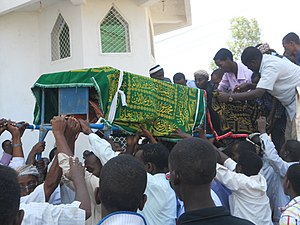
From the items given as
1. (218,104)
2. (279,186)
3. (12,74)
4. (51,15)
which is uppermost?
(51,15)

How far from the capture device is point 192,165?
2.24 m

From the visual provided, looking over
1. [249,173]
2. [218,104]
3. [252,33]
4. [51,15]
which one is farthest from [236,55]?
[249,173]

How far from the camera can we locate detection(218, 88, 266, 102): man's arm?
535 cm

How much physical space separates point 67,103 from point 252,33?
24.2 metres

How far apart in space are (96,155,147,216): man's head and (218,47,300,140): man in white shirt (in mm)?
3297

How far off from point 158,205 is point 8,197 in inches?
69.8


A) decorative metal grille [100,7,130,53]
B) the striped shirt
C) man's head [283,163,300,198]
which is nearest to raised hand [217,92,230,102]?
man's head [283,163,300,198]

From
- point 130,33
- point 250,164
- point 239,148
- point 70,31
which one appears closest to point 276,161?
point 239,148

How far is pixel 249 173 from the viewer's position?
12.0 feet

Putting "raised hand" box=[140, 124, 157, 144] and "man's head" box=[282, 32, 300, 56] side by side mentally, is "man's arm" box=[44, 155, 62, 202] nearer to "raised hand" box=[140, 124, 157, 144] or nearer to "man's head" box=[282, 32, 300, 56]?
"raised hand" box=[140, 124, 157, 144]

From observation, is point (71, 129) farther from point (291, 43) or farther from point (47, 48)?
point (47, 48)

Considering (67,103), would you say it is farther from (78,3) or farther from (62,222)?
(78,3)

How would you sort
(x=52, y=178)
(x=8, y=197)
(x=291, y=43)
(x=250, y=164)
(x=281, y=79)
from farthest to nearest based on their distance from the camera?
(x=291, y=43) → (x=281, y=79) → (x=250, y=164) → (x=52, y=178) → (x=8, y=197)

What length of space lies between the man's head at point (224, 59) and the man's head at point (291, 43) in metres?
0.79
